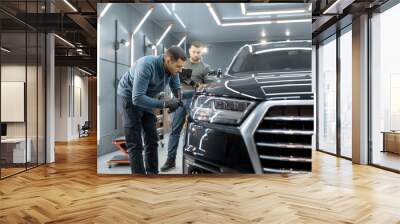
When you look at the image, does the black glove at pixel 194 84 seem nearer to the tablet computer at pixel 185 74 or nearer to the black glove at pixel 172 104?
the tablet computer at pixel 185 74

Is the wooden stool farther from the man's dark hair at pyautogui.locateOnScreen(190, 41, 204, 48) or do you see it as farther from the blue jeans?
the man's dark hair at pyautogui.locateOnScreen(190, 41, 204, 48)

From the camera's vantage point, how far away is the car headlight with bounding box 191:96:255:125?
183 inches

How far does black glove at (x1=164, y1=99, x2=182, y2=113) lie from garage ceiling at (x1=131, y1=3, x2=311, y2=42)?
2.99ft

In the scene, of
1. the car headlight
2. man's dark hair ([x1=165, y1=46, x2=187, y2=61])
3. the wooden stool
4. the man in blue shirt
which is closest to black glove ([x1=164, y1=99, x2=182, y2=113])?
the man in blue shirt

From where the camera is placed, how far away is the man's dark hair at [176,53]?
4.93 meters

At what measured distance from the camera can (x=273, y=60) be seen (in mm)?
4883

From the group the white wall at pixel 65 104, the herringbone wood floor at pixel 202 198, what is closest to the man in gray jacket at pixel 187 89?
the herringbone wood floor at pixel 202 198

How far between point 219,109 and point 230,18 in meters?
1.29

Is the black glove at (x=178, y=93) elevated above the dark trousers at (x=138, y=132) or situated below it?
above

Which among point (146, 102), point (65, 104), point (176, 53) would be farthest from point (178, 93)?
point (65, 104)

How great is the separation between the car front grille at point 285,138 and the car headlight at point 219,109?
12.0 inches

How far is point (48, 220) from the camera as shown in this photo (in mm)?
3242

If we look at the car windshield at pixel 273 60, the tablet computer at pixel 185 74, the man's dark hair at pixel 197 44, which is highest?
the man's dark hair at pixel 197 44

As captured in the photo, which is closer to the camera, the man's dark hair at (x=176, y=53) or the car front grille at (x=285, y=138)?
the car front grille at (x=285, y=138)
